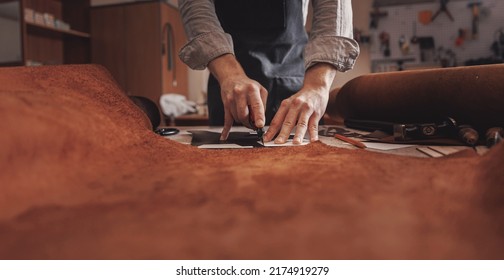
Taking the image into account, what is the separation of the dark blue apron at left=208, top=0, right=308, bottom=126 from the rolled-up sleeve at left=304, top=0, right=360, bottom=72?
24 cm

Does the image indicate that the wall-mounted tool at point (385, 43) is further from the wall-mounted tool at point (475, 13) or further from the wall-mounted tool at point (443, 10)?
the wall-mounted tool at point (475, 13)

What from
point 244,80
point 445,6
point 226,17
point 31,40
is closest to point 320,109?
point 244,80

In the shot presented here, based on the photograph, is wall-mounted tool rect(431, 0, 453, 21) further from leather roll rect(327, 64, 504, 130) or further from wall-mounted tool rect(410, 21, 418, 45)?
leather roll rect(327, 64, 504, 130)

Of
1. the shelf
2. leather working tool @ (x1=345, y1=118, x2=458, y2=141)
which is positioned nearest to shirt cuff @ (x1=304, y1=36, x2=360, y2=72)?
leather working tool @ (x1=345, y1=118, x2=458, y2=141)

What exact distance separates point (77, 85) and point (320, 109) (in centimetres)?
42

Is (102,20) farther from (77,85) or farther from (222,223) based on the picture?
(222,223)

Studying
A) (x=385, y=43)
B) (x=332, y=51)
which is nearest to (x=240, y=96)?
(x=332, y=51)

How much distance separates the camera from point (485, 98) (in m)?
0.58

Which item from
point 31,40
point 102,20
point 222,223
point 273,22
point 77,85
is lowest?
point 222,223

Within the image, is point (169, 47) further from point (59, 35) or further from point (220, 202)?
point (220, 202)

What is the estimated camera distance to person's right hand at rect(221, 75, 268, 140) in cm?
68

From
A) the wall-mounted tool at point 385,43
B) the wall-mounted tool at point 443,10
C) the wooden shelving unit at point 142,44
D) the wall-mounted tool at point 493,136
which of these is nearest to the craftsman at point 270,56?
the wall-mounted tool at point 493,136

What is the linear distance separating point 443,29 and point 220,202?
2.76 metres

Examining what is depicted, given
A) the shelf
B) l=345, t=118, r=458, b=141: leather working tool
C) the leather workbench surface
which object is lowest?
the leather workbench surface
